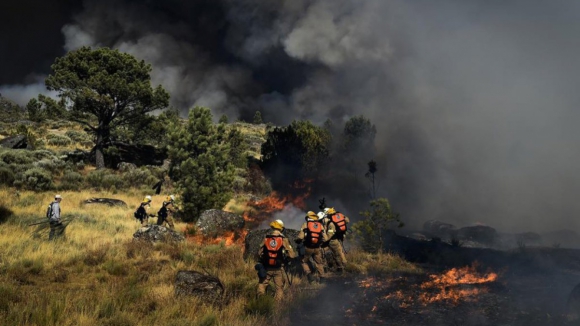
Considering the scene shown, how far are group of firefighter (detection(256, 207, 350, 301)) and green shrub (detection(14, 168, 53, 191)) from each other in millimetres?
20579

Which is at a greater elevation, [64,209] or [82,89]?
[82,89]

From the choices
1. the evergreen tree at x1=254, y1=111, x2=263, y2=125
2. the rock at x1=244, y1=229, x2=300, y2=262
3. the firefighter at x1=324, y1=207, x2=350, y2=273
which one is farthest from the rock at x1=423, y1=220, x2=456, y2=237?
the evergreen tree at x1=254, y1=111, x2=263, y2=125

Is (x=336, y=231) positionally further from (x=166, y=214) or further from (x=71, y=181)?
(x=71, y=181)

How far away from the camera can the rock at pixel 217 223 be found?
17.7 metres

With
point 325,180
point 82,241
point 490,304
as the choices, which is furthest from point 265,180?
point 490,304

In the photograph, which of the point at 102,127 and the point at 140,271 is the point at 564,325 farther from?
the point at 102,127

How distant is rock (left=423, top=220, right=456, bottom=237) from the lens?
120ft

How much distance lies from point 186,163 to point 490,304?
16950 mm

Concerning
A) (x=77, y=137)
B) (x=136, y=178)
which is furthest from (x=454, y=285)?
(x=77, y=137)

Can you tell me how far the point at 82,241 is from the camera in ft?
46.6

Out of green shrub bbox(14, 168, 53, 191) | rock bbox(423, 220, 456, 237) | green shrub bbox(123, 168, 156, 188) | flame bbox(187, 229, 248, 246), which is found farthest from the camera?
rock bbox(423, 220, 456, 237)

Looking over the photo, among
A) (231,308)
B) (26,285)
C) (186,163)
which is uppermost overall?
(186,163)

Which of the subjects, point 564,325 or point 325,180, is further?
point 325,180

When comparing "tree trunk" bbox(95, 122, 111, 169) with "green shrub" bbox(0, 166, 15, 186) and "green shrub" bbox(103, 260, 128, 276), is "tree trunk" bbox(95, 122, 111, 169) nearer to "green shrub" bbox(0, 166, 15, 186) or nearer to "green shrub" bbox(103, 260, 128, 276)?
"green shrub" bbox(0, 166, 15, 186)
